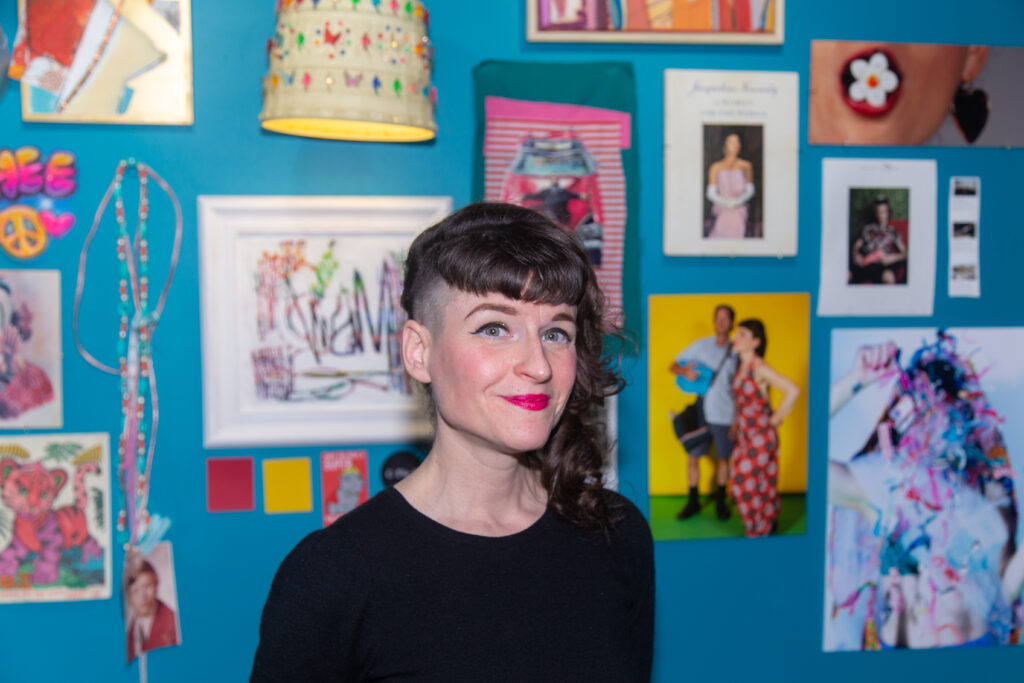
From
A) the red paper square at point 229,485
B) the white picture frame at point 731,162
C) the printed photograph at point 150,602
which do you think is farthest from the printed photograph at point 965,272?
the printed photograph at point 150,602

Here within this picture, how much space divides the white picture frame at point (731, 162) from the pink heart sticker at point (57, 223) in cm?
116

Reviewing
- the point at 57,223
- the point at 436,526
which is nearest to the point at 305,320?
the point at 57,223

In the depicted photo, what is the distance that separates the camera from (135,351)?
163 centimetres

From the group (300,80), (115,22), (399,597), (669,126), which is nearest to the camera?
(399,597)

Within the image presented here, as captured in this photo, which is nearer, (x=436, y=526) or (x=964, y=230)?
(x=436, y=526)

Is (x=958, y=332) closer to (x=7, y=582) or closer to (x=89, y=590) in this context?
(x=89, y=590)

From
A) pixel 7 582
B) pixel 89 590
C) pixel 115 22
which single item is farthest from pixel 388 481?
pixel 115 22

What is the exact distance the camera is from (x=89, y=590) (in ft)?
5.39

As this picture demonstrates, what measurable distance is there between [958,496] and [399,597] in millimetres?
1361

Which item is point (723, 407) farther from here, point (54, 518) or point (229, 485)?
point (54, 518)

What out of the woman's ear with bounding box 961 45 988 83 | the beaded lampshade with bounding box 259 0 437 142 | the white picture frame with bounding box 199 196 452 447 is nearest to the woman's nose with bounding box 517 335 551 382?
the beaded lampshade with bounding box 259 0 437 142

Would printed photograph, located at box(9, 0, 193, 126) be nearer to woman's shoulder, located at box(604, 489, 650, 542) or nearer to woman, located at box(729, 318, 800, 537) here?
woman's shoulder, located at box(604, 489, 650, 542)

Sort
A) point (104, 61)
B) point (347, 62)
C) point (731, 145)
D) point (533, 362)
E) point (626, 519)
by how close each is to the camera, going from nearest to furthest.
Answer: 1. point (533, 362)
2. point (626, 519)
3. point (347, 62)
4. point (104, 61)
5. point (731, 145)

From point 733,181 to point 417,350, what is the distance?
3.06 ft
